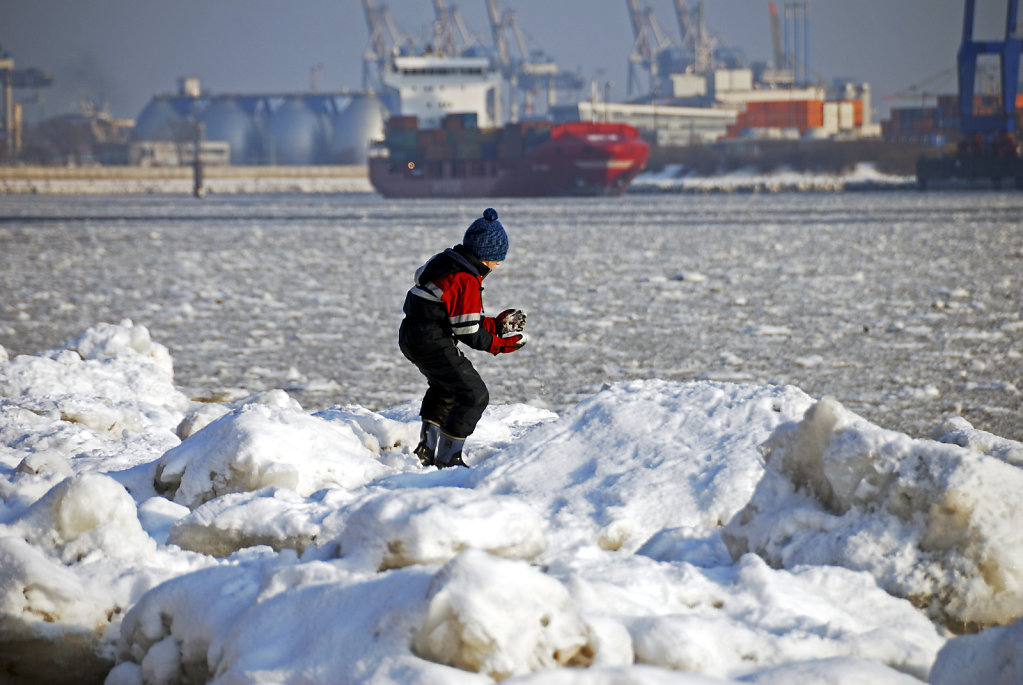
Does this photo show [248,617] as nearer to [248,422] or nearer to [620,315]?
[248,422]

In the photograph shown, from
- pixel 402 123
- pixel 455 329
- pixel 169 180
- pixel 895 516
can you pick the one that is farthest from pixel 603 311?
pixel 169 180

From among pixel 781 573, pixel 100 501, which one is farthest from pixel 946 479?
pixel 100 501

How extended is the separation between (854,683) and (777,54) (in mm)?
122833

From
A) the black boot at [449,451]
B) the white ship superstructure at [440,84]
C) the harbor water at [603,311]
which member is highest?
the white ship superstructure at [440,84]

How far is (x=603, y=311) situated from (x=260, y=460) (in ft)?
19.2

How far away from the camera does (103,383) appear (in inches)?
202

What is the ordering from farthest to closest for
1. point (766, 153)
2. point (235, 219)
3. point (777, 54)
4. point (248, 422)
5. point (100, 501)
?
1. point (777, 54)
2. point (766, 153)
3. point (235, 219)
4. point (248, 422)
5. point (100, 501)

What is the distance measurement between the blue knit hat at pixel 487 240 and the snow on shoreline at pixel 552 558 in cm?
67

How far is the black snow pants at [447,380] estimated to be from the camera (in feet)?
11.8

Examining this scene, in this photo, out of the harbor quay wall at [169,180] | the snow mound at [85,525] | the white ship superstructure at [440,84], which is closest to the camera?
the snow mound at [85,525]

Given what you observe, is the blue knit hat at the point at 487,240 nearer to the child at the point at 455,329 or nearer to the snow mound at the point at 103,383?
the child at the point at 455,329

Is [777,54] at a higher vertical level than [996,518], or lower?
higher

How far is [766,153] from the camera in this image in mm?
68875

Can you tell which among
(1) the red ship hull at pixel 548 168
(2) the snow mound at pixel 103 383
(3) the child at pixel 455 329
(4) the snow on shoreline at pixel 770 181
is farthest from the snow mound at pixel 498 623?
(4) the snow on shoreline at pixel 770 181
